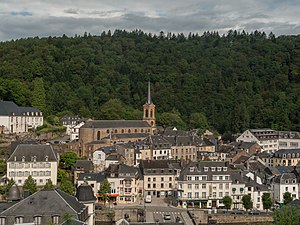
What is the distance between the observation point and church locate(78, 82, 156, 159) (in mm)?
65938

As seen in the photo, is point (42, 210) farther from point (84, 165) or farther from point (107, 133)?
point (107, 133)

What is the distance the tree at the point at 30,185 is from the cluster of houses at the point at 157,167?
7.29 ft

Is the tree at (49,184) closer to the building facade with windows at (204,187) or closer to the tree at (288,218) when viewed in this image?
the building facade with windows at (204,187)

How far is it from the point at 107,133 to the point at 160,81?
45.2 m

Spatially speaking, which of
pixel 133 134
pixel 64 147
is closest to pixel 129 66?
pixel 133 134

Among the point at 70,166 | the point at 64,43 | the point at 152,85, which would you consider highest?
the point at 64,43

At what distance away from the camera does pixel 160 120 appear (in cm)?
9338

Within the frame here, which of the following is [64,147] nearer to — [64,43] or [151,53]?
[64,43]

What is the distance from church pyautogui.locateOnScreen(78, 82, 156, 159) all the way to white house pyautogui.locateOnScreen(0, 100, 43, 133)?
6.47 metres

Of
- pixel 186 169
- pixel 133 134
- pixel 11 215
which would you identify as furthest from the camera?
pixel 133 134

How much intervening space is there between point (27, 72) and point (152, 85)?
29.1 m

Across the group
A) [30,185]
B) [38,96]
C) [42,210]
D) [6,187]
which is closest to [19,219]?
[42,210]

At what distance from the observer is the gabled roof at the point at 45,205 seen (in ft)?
113

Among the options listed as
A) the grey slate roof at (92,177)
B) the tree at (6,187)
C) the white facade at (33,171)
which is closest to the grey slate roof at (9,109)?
the white facade at (33,171)
